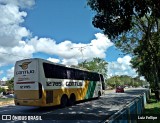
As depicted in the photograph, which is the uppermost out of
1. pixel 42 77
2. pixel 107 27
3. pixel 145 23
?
pixel 145 23

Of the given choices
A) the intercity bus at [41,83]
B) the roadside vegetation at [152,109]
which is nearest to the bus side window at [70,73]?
the intercity bus at [41,83]

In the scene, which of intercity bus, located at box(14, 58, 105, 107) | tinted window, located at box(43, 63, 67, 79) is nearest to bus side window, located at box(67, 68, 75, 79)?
intercity bus, located at box(14, 58, 105, 107)

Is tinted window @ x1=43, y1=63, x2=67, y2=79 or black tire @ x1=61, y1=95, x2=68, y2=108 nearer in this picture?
tinted window @ x1=43, y1=63, x2=67, y2=79

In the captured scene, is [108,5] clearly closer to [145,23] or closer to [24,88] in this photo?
[24,88]

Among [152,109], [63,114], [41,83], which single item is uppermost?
[41,83]

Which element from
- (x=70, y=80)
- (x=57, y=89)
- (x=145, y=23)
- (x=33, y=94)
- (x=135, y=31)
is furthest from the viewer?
(x=135, y=31)

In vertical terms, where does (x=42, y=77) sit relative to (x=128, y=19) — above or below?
below

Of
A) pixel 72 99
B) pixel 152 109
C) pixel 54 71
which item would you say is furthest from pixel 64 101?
pixel 152 109

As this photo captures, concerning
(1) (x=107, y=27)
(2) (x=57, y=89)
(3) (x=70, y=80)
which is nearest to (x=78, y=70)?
(3) (x=70, y=80)

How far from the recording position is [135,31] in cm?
3212

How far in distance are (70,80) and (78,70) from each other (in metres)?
2.41

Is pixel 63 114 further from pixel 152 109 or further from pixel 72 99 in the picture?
pixel 72 99

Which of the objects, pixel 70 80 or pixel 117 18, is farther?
pixel 70 80

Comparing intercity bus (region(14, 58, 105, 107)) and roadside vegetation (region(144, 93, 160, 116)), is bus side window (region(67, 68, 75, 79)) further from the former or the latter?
roadside vegetation (region(144, 93, 160, 116))
